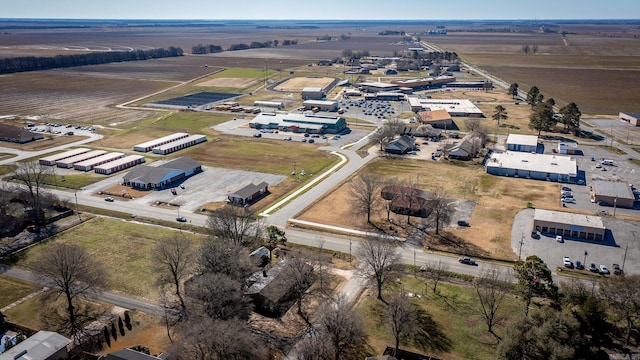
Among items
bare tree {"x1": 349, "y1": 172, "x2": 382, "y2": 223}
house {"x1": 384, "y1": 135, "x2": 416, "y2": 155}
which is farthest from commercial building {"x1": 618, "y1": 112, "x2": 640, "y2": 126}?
bare tree {"x1": 349, "y1": 172, "x2": 382, "y2": 223}

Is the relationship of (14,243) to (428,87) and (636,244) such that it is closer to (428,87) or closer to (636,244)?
(636,244)

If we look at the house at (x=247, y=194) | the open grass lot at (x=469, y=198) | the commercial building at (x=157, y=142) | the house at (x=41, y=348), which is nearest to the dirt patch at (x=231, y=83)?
the commercial building at (x=157, y=142)

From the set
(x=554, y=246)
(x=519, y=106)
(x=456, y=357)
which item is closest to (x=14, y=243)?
(x=456, y=357)

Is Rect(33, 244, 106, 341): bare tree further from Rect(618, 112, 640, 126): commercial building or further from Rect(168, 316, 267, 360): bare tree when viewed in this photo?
Rect(618, 112, 640, 126): commercial building

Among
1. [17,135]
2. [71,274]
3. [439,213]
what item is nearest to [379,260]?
[439,213]

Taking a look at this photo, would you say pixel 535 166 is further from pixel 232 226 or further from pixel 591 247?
pixel 232 226

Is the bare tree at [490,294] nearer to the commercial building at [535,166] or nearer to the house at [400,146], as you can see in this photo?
the commercial building at [535,166]

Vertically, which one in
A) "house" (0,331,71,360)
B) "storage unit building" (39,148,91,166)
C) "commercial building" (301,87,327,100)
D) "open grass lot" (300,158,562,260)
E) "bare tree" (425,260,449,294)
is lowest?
"bare tree" (425,260,449,294)
